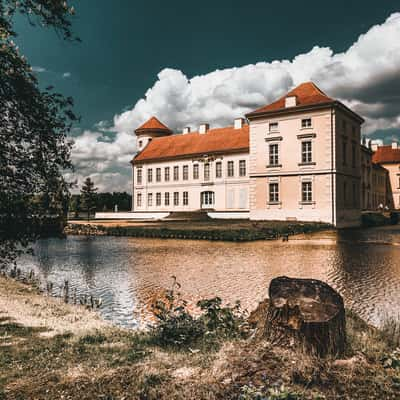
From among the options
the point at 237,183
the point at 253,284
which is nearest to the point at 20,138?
the point at 253,284

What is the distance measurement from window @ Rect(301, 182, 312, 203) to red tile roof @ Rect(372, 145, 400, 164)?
38.3 metres

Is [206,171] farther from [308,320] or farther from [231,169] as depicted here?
[308,320]

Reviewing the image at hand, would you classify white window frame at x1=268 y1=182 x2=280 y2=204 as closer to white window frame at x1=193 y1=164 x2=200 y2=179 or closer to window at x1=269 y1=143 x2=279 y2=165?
window at x1=269 y1=143 x2=279 y2=165

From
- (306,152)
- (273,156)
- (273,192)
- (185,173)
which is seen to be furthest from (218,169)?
(306,152)

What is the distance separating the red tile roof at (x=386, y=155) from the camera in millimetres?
65250

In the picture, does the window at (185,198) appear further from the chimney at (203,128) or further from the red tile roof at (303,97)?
the red tile roof at (303,97)

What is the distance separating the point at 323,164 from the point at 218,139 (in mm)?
15824

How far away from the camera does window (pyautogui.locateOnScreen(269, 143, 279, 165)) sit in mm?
35875

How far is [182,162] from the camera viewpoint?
46938mm

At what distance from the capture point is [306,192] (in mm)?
34312

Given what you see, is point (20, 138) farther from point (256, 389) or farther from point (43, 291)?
point (43, 291)

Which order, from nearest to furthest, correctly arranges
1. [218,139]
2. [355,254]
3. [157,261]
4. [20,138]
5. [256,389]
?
[256,389], [20,138], [157,261], [355,254], [218,139]

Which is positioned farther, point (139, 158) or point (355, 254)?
point (139, 158)

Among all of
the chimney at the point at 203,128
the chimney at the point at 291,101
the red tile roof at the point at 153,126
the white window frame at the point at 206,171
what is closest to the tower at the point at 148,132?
the red tile roof at the point at 153,126
